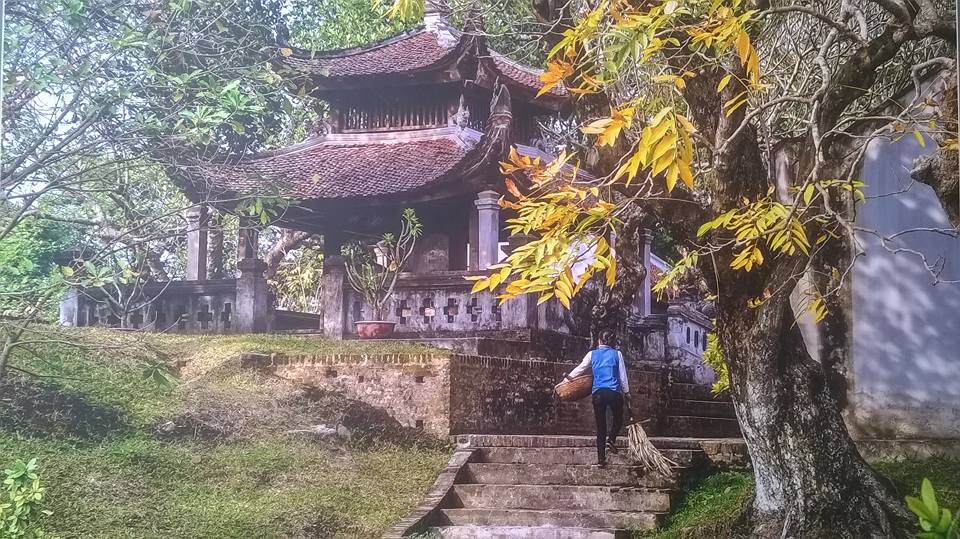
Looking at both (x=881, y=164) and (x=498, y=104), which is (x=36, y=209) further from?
(x=881, y=164)

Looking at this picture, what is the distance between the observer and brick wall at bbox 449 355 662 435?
4.80m

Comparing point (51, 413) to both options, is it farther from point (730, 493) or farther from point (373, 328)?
point (730, 493)

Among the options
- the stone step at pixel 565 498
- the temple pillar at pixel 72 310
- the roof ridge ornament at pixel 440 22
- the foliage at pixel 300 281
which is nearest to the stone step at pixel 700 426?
the stone step at pixel 565 498

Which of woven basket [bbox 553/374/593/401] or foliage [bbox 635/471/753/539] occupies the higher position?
woven basket [bbox 553/374/593/401]

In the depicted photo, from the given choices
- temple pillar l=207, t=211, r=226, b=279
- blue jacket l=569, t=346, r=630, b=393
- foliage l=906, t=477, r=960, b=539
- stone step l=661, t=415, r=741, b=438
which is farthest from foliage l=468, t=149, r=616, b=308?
foliage l=906, t=477, r=960, b=539

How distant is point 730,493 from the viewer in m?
4.43

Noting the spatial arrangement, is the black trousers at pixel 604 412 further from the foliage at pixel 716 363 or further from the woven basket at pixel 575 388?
the foliage at pixel 716 363

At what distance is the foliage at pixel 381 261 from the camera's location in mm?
5266

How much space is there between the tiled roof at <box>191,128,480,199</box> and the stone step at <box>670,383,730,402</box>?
5.89 ft

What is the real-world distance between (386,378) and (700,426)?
64.8 inches

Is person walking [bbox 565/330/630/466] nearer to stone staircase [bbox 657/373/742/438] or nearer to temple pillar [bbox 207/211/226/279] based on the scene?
stone staircase [bbox 657/373/742/438]

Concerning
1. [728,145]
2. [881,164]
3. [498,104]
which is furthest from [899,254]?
[498,104]

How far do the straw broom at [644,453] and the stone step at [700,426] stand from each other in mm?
299

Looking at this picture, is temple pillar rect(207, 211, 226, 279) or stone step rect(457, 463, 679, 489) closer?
stone step rect(457, 463, 679, 489)
